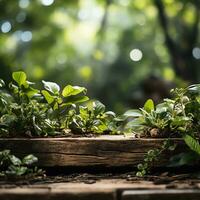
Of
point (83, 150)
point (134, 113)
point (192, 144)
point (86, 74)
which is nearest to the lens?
point (192, 144)

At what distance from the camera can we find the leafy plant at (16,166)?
1550 millimetres

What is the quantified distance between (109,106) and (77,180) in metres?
5.60

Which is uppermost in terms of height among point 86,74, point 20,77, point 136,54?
point 136,54

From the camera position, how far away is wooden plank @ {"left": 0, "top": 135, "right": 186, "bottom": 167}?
5.53ft

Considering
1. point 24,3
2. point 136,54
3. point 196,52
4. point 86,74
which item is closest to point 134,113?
point 86,74

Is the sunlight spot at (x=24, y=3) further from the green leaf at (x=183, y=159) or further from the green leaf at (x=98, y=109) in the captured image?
the green leaf at (x=183, y=159)

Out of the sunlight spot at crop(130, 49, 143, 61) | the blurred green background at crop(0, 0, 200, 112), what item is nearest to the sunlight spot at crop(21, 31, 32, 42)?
the blurred green background at crop(0, 0, 200, 112)

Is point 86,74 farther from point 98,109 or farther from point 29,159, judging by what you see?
point 29,159

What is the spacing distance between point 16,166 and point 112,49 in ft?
25.4

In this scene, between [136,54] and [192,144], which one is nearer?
[192,144]

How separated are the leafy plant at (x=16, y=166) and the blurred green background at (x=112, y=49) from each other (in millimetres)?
3432

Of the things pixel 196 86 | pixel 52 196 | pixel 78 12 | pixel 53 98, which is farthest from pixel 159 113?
pixel 78 12

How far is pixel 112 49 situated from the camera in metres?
9.18

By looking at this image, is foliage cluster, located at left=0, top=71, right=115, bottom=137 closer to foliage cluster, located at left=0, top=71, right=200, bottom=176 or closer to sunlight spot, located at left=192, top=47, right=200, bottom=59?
foliage cluster, located at left=0, top=71, right=200, bottom=176
